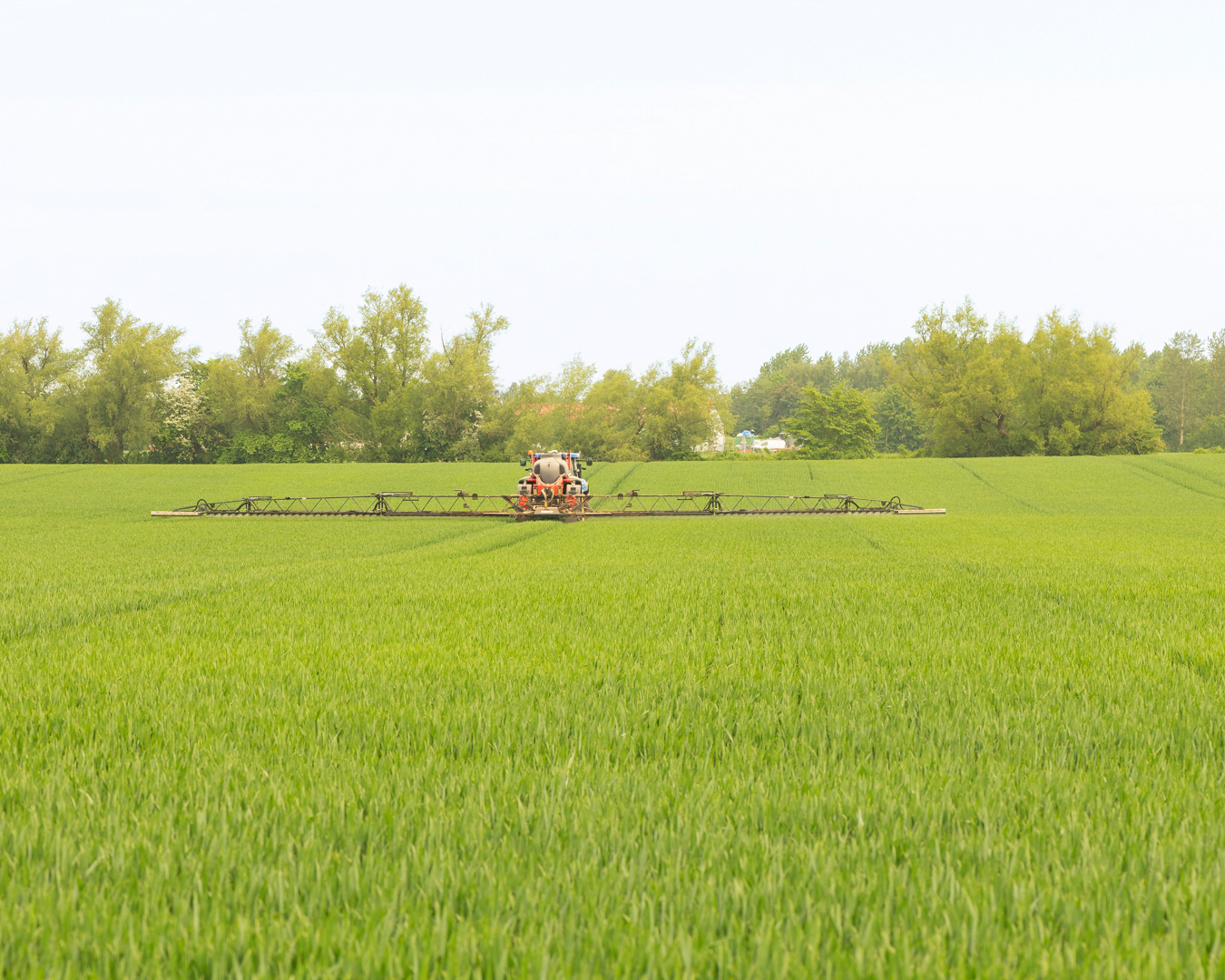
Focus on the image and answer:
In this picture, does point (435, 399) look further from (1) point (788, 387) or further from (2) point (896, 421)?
(1) point (788, 387)

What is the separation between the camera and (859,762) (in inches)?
166

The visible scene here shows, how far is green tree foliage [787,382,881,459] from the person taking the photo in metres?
84.3

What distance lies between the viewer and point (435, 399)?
7575cm

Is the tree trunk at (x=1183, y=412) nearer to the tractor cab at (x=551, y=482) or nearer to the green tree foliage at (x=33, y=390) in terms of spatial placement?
the tractor cab at (x=551, y=482)

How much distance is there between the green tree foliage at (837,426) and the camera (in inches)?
3319

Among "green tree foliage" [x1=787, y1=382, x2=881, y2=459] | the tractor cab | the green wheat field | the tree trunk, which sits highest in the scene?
the tree trunk

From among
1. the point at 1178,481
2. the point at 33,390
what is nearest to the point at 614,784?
the point at 1178,481

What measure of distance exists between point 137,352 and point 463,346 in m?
29.0

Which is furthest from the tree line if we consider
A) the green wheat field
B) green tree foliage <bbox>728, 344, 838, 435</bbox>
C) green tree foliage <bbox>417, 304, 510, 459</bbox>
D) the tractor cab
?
green tree foliage <bbox>728, 344, 838, 435</bbox>

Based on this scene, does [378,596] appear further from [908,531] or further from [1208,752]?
[908,531]

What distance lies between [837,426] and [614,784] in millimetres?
83798

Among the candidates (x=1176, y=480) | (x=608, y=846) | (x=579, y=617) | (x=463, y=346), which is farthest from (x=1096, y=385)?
(x=608, y=846)

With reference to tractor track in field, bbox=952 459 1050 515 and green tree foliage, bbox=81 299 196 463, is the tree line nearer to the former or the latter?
green tree foliage, bbox=81 299 196 463

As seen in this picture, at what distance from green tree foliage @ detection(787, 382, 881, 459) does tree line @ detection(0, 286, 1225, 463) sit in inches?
11.8
